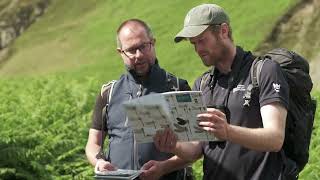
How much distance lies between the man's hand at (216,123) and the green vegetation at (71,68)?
5021 mm

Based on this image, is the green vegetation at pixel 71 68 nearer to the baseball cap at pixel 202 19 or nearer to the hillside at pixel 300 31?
the hillside at pixel 300 31

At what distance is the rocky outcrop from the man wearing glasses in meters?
39.6

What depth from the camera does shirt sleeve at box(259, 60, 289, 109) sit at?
15.2 ft

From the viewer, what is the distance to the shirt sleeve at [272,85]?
Result: 4620 mm

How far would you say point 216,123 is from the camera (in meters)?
4.39

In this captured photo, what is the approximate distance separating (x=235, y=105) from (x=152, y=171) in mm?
1028

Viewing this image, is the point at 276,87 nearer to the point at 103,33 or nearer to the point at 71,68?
the point at 71,68

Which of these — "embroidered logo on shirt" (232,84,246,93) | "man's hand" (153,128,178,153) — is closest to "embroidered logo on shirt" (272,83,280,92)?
"embroidered logo on shirt" (232,84,246,93)

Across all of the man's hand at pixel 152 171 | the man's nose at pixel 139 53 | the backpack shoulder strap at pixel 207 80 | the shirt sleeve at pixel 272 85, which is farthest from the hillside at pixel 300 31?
the shirt sleeve at pixel 272 85

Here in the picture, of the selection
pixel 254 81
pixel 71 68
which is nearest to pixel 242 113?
pixel 254 81

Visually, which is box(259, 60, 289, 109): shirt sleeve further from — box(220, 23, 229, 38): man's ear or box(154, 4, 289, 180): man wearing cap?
box(220, 23, 229, 38): man's ear

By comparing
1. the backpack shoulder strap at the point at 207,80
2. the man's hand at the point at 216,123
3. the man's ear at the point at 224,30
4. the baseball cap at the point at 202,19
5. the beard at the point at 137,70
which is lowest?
the man's hand at the point at 216,123

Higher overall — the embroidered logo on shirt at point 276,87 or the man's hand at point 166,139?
the embroidered logo on shirt at point 276,87

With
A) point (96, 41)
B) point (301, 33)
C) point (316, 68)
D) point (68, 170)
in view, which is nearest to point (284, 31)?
point (301, 33)
